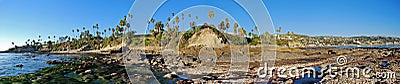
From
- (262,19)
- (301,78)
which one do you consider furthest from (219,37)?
(262,19)

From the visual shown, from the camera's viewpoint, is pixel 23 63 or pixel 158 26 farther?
pixel 158 26

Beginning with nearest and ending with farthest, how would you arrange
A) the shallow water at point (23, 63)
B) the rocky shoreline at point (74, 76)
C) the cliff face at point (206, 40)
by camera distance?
1. the rocky shoreline at point (74, 76)
2. the shallow water at point (23, 63)
3. the cliff face at point (206, 40)

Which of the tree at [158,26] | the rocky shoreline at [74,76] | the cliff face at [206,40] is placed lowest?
the rocky shoreline at [74,76]

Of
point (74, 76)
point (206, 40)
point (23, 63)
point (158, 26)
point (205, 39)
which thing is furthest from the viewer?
point (158, 26)

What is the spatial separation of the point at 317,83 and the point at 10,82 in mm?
20069

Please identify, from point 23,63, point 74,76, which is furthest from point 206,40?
point 74,76

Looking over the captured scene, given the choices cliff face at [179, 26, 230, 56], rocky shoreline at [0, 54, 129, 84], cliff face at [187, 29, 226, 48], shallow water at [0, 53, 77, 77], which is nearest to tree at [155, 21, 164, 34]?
cliff face at [179, 26, 230, 56]

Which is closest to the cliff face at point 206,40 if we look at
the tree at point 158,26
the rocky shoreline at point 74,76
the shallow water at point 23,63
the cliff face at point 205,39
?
the cliff face at point 205,39

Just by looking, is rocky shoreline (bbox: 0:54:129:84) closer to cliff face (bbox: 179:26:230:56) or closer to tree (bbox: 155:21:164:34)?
cliff face (bbox: 179:26:230:56)

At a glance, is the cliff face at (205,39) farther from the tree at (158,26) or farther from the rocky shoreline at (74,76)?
the rocky shoreline at (74,76)

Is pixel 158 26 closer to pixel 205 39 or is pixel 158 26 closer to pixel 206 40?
pixel 205 39

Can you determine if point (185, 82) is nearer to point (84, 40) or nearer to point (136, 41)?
point (136, 41)

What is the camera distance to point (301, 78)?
18688 mm

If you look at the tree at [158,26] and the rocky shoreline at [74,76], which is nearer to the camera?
the rocky shoreline at [74,76]
